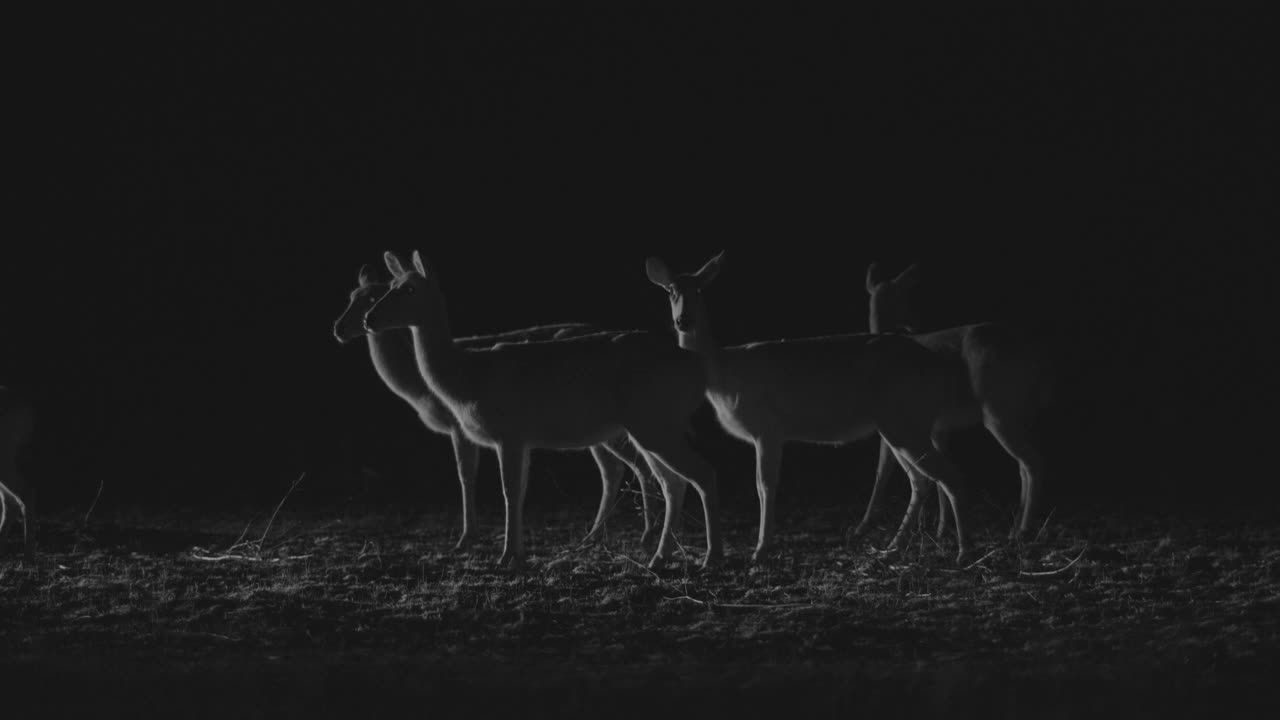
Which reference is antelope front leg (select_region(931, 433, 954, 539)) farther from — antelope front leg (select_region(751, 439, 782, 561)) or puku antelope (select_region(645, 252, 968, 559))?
antelope front leg (select_region(751, 439, 782, 561))

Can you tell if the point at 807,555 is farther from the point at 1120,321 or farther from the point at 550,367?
the point at 1120,321

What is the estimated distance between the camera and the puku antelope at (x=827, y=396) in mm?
11344

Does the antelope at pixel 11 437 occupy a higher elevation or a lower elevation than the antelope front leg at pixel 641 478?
higher

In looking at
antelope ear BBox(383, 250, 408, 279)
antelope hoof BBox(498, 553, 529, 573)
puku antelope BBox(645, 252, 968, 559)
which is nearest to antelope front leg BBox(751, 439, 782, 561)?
puku antelope BBox(645, 252, 968, 559)

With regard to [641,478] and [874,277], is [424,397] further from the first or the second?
[874,277]

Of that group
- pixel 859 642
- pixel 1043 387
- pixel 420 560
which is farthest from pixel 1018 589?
pixel 420 560

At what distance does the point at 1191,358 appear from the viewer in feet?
74.7

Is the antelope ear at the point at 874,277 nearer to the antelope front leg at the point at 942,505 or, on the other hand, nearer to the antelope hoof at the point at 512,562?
the antelope front leg at the point at 942,505

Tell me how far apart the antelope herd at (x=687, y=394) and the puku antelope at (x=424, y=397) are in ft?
0.05

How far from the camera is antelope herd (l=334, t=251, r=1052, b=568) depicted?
11.0 m

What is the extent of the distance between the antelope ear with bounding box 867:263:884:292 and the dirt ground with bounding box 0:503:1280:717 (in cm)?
253

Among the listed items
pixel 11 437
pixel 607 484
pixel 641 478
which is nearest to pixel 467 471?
pixel 607 484

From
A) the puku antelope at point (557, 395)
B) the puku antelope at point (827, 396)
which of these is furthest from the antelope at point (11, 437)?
the puku antelope at point (827, 396)

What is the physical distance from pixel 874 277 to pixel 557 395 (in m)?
4.47
